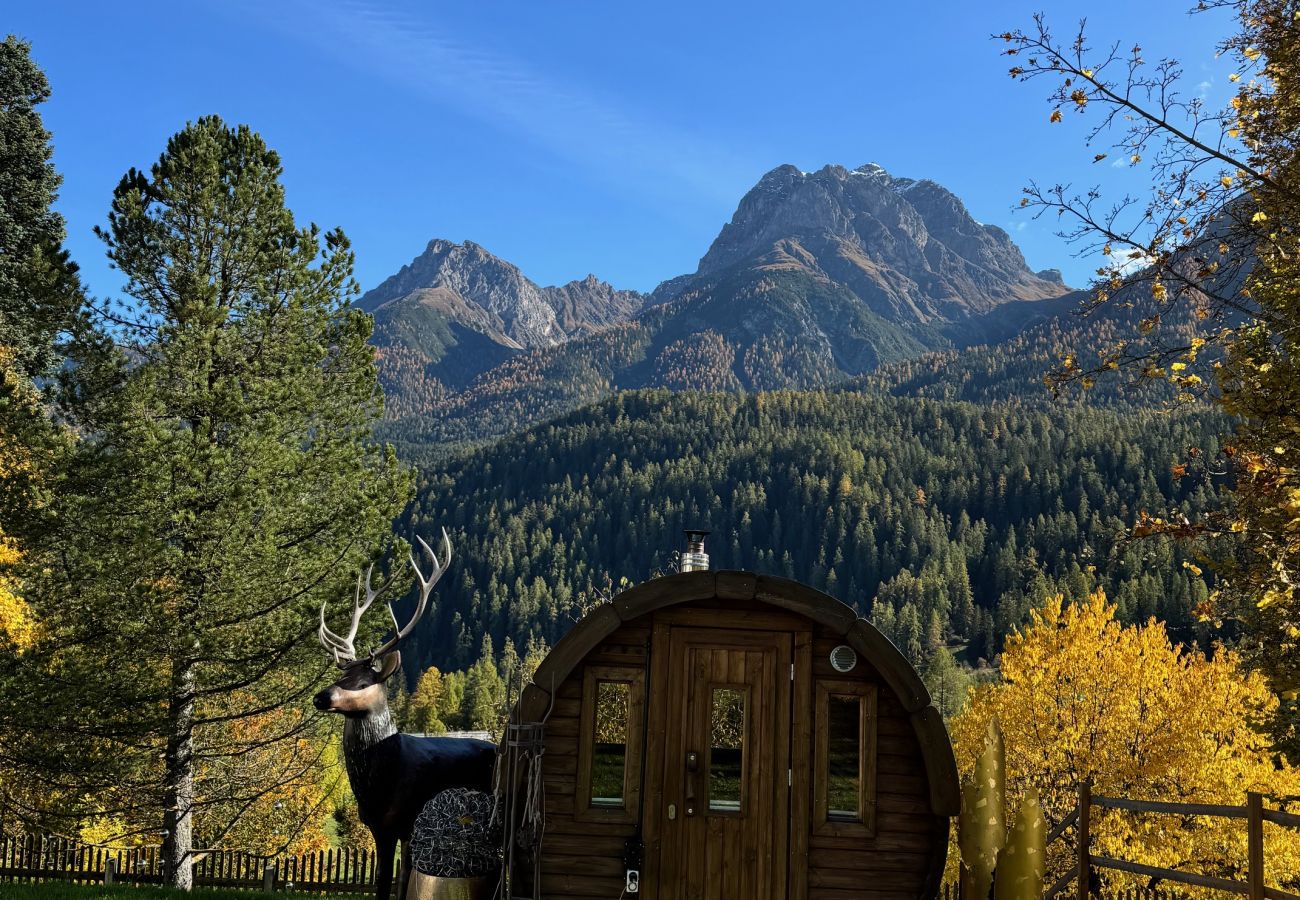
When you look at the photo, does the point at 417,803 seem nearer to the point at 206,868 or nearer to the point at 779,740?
the point at 779,740

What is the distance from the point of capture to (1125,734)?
74.9ft

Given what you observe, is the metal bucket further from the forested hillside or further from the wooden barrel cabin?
the forested hillside

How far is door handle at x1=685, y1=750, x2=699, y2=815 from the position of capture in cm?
925

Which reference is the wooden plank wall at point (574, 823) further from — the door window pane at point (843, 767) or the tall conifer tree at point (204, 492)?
the tall conifer tree at point (204, 492)

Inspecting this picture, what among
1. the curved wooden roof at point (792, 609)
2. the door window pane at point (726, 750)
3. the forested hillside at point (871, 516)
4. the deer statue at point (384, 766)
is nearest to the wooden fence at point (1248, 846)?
the curved wooden roof at point (792, 609)

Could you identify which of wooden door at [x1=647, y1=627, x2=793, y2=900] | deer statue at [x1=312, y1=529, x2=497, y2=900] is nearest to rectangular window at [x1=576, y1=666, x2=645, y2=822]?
wooden door at [x1=647, y1=627, x2=793, y2=900]

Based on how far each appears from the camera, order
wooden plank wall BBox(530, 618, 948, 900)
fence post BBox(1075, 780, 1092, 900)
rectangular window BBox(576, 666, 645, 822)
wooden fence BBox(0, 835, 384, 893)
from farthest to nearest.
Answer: wooden fence BBox(0, 835, 384, 893) → rectangular window BBox(576, 666, 645, 822) → wooden plank wall BBox(530, 618, 948, 900) → fence post BBox(1075, 780, 1092, 900)

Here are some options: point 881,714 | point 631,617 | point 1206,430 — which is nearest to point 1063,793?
point 881,714

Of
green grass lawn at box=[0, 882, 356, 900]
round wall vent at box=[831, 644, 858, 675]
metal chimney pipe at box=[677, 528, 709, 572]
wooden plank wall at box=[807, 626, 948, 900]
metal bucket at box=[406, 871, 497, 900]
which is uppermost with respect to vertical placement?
metal chimney pipe at box=[677, 528, 709, 572]

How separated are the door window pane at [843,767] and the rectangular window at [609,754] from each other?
1.79 meters

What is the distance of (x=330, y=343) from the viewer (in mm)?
14164

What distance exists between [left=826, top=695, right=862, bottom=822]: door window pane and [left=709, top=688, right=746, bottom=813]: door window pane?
831 mm

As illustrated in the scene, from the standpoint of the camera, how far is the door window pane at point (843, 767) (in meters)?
9.35

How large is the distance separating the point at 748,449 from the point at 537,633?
68168mm
